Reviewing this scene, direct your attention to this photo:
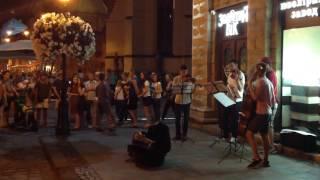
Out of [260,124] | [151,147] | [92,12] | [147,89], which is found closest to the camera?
[260,124]

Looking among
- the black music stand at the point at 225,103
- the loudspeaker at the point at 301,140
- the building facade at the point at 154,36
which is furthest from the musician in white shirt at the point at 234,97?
the building facade at the point at 154,36

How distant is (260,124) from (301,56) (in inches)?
121

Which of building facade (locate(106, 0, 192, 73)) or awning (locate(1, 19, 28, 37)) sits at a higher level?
awning (locate(1, 19, 28, 37))

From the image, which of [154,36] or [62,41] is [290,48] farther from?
[154,36]

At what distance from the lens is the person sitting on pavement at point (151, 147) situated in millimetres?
9656

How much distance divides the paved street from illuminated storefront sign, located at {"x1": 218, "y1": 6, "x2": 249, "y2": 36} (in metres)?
2.93

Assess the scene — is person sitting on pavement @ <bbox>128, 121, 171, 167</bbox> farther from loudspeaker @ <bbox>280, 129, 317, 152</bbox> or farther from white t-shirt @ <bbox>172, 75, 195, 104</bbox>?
white t-shirt @ <bbox>172, 75, 195, 104</bbox>

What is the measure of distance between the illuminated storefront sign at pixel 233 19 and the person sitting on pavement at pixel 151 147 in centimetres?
483

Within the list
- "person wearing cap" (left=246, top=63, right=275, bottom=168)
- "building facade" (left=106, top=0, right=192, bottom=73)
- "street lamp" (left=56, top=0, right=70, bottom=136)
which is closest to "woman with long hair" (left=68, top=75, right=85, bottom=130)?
"street lamp" (left=56, top=0, right=70, bottom=136)

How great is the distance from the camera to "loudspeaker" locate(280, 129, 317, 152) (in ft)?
33.8

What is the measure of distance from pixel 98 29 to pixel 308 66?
26.2 m

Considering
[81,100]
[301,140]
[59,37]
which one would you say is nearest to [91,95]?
[81,100]

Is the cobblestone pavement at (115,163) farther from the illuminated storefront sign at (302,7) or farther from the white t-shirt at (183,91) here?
the illuminated storefront sign at (302,7)

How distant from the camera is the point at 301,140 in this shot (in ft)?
34.0
